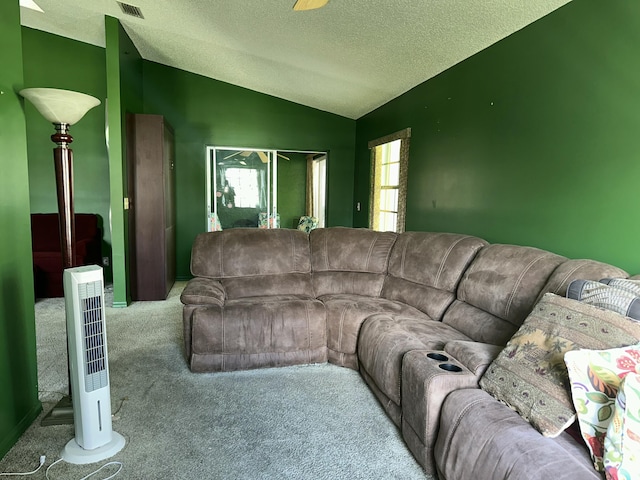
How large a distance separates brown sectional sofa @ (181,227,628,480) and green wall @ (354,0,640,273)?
335 millimetres

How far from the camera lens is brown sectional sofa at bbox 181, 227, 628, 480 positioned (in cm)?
145

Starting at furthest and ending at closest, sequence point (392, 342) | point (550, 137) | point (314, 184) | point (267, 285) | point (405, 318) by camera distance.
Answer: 1. point (314, 184)
2. point (267, 285)
3. point (405, 318)
4. point (550, 137)
5. point (392, 342)

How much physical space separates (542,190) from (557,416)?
1684 millimetres

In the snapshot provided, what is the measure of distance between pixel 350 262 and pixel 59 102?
7.51 ft

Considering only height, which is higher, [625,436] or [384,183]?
[384,183]

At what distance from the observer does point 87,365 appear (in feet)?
5.93

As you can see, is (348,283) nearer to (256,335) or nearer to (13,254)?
(256,335)

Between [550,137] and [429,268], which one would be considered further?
[429,268]

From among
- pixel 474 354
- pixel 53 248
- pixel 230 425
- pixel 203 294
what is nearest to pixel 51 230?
pixel 53 248

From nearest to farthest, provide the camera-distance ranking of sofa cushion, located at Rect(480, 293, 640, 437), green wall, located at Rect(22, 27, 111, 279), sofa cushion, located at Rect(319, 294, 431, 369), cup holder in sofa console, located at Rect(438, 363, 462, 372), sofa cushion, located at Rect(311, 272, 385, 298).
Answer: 1. sofa cushion, located at Rect(480, 293, 640, 437)
2. cup holder in sofa console, located at Rect(438, 363, 462, 372)
3. sofa cushion, located at Rect(319, 294, 431, 369)
4. sofa cushion, located at Rect(311, 272, 385, 298)
5. green wall, located at Rect(22, 27, 111, 279)

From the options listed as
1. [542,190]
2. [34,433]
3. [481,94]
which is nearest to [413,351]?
[542,190]

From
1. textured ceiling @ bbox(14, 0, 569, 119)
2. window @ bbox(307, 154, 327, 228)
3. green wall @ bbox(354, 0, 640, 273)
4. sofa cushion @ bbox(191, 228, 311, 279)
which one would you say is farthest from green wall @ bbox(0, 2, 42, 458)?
window @ bbox(307, 154, 327, 228)

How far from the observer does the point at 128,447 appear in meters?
1.90

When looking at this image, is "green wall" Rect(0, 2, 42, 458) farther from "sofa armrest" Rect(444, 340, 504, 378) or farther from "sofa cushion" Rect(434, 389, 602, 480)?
"sofa armrest" Rect(444, 340, 504, 378)
